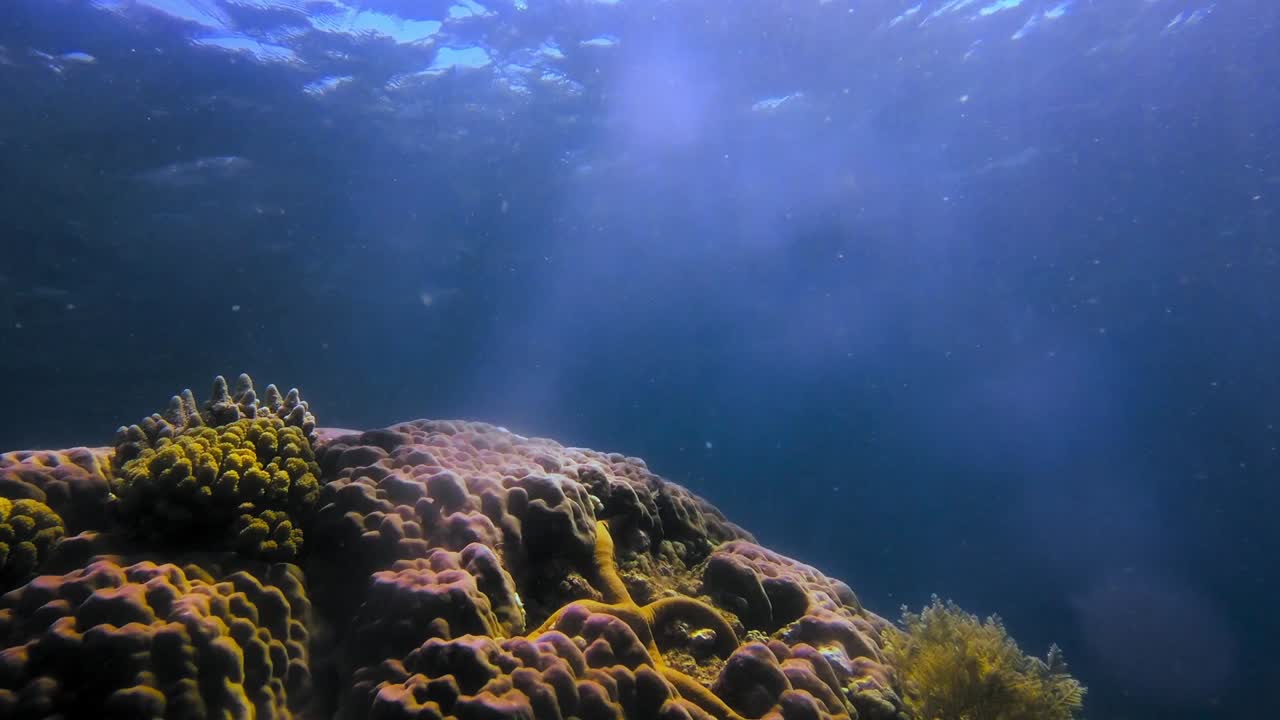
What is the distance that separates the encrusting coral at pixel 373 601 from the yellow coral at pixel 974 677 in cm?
3

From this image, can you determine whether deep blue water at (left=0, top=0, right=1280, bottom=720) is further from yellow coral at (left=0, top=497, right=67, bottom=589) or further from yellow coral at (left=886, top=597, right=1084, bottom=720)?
yellow coral at (left=886, top=597, right=1084, bottom=720)

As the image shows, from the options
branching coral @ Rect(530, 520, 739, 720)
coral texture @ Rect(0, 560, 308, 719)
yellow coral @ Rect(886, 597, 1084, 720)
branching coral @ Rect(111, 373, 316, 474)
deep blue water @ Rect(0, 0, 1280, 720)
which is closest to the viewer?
coral texture @ Rect(0, 560, 308, 719)

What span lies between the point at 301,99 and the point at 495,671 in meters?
21.9

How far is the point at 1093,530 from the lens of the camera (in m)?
52.8

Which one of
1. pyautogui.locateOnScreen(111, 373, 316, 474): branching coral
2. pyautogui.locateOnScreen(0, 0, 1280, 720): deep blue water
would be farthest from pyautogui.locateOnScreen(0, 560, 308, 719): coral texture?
pyautogui.locateOnScreen(0, 0, 1280, 720): deep blue water

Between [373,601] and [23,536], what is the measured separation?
Answer: 2099mm

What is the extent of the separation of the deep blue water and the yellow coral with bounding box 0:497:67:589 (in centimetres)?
1722

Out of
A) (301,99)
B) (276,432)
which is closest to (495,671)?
(276,432)

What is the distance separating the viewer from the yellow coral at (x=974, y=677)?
4.33m

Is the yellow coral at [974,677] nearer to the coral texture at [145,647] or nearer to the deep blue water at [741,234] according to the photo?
the coral texture at [145,647]

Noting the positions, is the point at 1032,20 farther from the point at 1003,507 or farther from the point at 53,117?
the point at 1003,507

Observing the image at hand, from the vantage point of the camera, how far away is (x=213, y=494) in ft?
12.3

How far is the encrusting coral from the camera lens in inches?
117

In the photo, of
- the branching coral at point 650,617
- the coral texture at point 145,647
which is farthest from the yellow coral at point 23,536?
the branching coral at point 650,617
